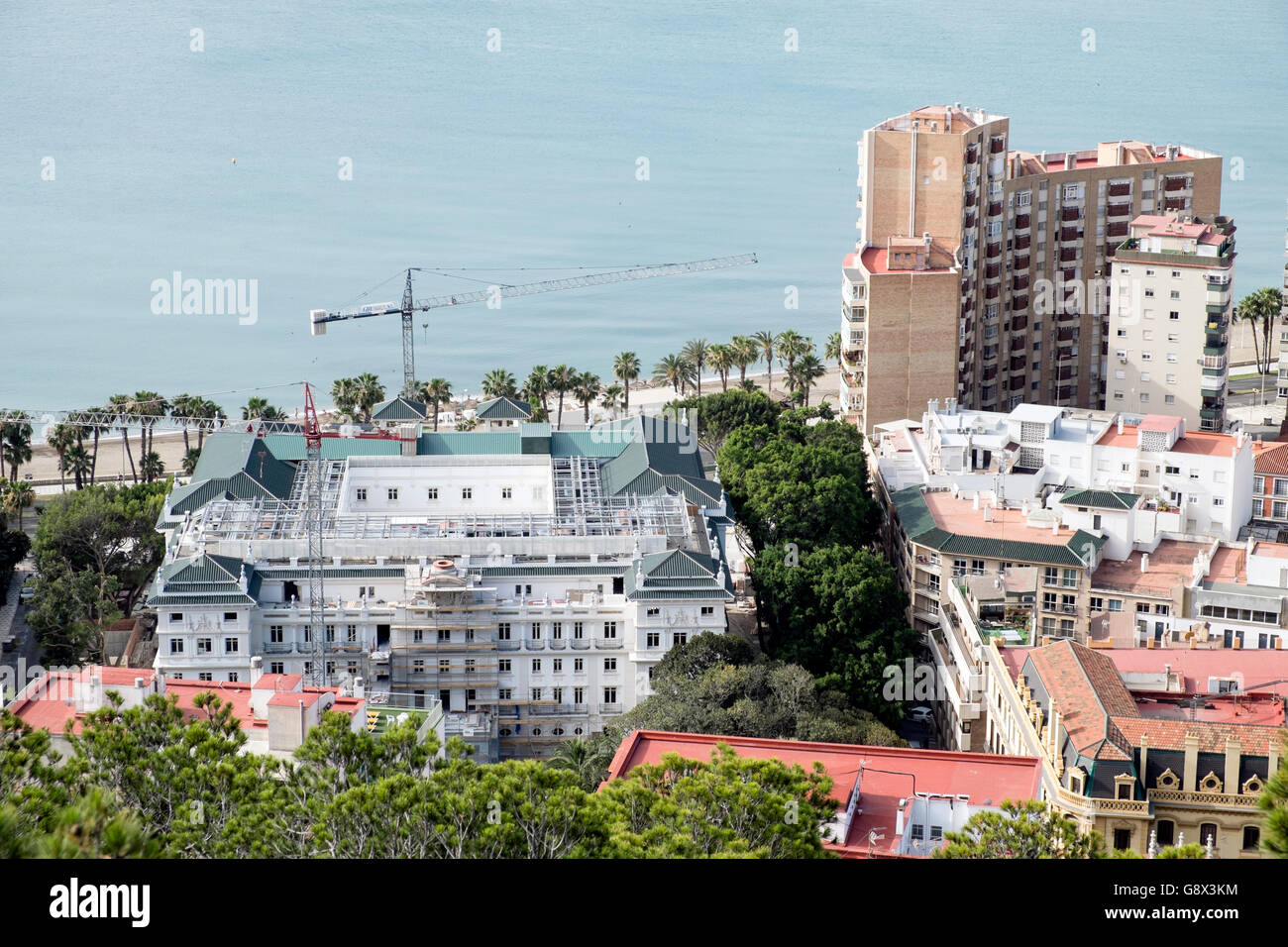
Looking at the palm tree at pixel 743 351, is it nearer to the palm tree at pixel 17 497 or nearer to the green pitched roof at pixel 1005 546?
the green pitched roof at pixel 1005 546

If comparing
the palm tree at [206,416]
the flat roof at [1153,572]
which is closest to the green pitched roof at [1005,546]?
the flat roof at [1153,572]

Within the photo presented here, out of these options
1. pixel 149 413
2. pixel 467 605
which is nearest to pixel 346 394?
pixel 149 413

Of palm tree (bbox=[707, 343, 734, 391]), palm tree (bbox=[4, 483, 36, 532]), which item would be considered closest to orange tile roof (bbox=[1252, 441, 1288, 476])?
palm tree (bbox=[707, 343, 734, 391])

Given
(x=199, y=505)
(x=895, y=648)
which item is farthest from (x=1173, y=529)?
(x=199, y=505)

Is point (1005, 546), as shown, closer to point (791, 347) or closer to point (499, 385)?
point (499, 385)

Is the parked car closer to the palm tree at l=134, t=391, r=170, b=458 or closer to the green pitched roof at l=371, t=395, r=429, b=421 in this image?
the green pitched roof at l=371, t=395, r=429, b=421
